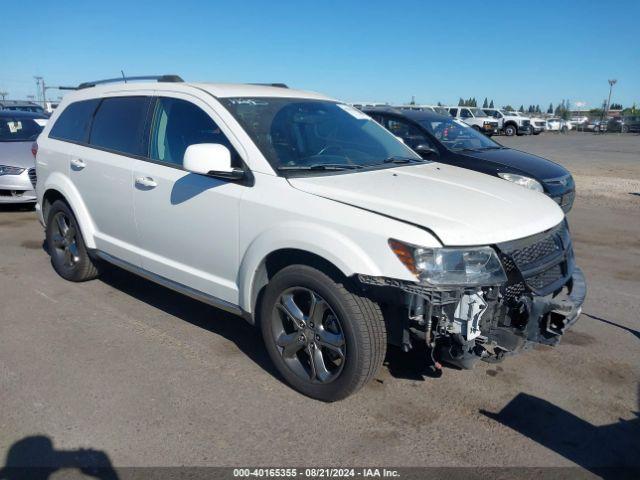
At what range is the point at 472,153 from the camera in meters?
8.09

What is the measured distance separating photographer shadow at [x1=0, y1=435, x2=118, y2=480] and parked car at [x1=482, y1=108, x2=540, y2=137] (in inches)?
1521

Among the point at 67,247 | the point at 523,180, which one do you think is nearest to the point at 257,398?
the point at 67,247

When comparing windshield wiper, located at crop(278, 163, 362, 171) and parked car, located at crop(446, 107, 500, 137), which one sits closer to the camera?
windshield wiper, located at crop(278, 163, 362, 171)

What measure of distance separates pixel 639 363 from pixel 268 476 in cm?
287

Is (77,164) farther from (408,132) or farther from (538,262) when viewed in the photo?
(408,132)

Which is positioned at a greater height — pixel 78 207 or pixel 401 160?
pixel 401 160

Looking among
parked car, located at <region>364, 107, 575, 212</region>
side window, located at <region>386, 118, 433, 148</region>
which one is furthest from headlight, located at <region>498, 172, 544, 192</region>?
side window, located at <region>386, 118, 433, 148</region>

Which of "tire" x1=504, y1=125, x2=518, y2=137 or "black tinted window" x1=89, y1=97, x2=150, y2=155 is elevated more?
"black tinted window" x1=89, y1=97, x2=150, y2=155

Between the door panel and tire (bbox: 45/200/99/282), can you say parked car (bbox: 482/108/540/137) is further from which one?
the door panel

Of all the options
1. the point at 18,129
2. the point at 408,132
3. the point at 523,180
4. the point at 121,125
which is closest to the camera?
the point at 121,125

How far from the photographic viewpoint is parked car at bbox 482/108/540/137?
38.5 meters

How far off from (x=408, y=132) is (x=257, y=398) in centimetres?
586

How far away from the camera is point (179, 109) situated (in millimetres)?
4324

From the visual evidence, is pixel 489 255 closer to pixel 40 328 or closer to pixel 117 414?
pixel 117 414
